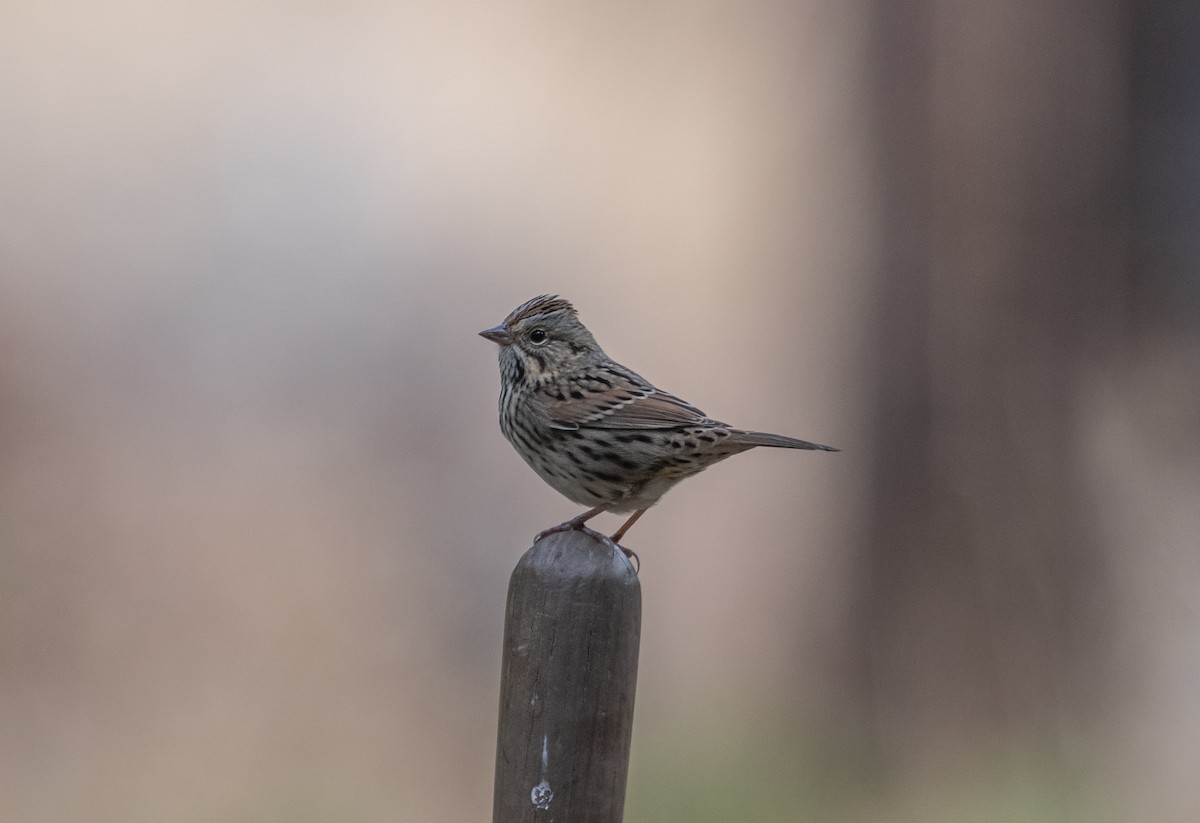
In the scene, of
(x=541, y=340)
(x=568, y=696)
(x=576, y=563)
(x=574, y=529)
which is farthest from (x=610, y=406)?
(x=568, y=696)

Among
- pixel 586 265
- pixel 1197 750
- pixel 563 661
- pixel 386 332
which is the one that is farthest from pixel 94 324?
pixel 1197 750

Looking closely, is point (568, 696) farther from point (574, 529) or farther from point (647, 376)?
point (647, 376)

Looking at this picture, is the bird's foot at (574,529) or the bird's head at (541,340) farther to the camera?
the bird's head at (541,340)

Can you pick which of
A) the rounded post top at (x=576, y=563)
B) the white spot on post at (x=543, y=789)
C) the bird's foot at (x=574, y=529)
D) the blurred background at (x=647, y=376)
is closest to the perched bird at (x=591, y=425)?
the bird's foot at (x=574, y=529)

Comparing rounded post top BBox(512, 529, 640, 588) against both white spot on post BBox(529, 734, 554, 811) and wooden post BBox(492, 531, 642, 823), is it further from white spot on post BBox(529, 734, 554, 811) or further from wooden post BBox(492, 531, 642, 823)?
white spot on post BBox(529, 734, 554, 811)

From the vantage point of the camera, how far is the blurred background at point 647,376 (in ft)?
22.0

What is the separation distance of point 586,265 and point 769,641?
2753 millimetres

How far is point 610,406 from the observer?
407 cm

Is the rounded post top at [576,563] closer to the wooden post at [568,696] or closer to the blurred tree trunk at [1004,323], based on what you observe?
the wooden post at [568,696]

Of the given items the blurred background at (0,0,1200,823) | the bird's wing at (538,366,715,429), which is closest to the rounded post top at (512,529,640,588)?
the bird's wing at (538,366,715,429)

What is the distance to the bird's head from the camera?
427cm

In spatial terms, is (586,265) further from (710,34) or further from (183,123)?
(183,123)

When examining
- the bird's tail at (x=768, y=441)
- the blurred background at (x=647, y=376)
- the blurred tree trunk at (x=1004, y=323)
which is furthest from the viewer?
the blurred tree trunk at (x=1004, y=323)

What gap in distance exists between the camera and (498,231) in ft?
24.4
